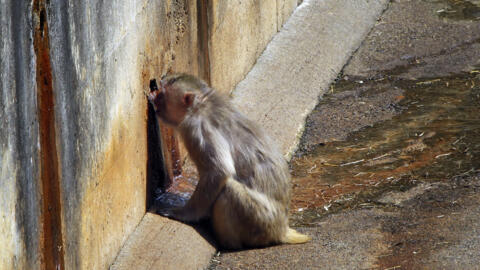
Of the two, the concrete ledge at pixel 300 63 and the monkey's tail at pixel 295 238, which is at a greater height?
the concrete ledge at pixel 300 63

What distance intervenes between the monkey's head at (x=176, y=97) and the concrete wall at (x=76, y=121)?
127mm

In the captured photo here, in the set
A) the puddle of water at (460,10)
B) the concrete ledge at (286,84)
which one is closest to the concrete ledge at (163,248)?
the concrete ledge at (286,84)

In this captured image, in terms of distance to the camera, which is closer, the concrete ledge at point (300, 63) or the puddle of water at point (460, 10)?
the concrete ledge at point (300, 63)

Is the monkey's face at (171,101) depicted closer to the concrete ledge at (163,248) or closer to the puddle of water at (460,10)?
the concrete ledge at (163,248)

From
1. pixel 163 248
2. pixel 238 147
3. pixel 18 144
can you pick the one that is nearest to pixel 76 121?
pixel 18 144

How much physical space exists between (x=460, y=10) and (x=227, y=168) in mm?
6355

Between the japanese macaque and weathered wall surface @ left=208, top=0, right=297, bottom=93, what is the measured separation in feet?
5.06

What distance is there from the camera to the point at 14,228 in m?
4.20

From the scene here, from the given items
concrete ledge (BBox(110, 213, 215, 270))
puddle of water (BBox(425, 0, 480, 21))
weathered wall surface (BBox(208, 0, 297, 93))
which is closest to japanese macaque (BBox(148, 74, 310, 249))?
concrete ledge (BBox(110, 213, 215, 270))

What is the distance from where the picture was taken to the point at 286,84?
9055 millimetres

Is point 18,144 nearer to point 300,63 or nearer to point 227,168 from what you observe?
point 227,168

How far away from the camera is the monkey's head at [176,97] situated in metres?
6.27

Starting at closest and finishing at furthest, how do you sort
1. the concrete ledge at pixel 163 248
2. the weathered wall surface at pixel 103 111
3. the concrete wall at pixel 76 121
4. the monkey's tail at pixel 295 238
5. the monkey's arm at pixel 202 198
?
the concrete wall at pixel 76 121 → the weathered wall surface at pixel 103 111 → the concrete ledge at pixel 163 248 → the monkey's arm at pixel 202 198 → the monkey's tail at pixel 295 238

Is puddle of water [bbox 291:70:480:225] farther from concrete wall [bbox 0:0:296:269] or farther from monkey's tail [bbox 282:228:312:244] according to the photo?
concrete wall [bbox 0:0:296:269]
